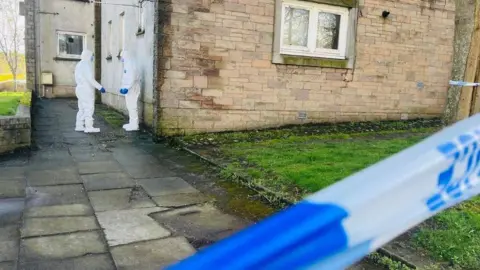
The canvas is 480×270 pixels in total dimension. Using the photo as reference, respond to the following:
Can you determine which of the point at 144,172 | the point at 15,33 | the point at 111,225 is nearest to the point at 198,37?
the point at 144,172

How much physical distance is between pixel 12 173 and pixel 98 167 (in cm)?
117

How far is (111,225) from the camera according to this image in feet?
13.2

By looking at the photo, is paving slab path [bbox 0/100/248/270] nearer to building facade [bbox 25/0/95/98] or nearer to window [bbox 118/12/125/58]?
window [bbox 118/12/125/58]

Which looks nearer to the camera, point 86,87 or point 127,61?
point 127,61

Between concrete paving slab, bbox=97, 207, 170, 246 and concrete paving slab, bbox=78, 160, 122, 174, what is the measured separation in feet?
6.58

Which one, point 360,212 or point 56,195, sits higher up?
point 360,212

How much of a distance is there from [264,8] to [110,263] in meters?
7.37

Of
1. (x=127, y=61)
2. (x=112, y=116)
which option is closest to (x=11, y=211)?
(x=127, y=61)

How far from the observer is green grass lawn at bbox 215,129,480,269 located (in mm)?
3318

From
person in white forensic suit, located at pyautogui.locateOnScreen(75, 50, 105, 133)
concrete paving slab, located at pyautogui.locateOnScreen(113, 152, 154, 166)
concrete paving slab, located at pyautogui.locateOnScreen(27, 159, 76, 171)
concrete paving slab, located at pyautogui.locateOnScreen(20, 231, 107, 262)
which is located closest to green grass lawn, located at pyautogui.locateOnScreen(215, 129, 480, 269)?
concrete paving slab, located at pyautogui.locateOnScreen(113, 152, 154, 166)

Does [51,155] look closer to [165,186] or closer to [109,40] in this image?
[165,186]

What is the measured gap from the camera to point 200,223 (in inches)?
163

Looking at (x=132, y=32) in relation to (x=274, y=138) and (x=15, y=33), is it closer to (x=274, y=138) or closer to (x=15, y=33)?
(x=274, y=138)

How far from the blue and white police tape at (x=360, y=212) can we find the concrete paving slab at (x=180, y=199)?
3777 millimetres
